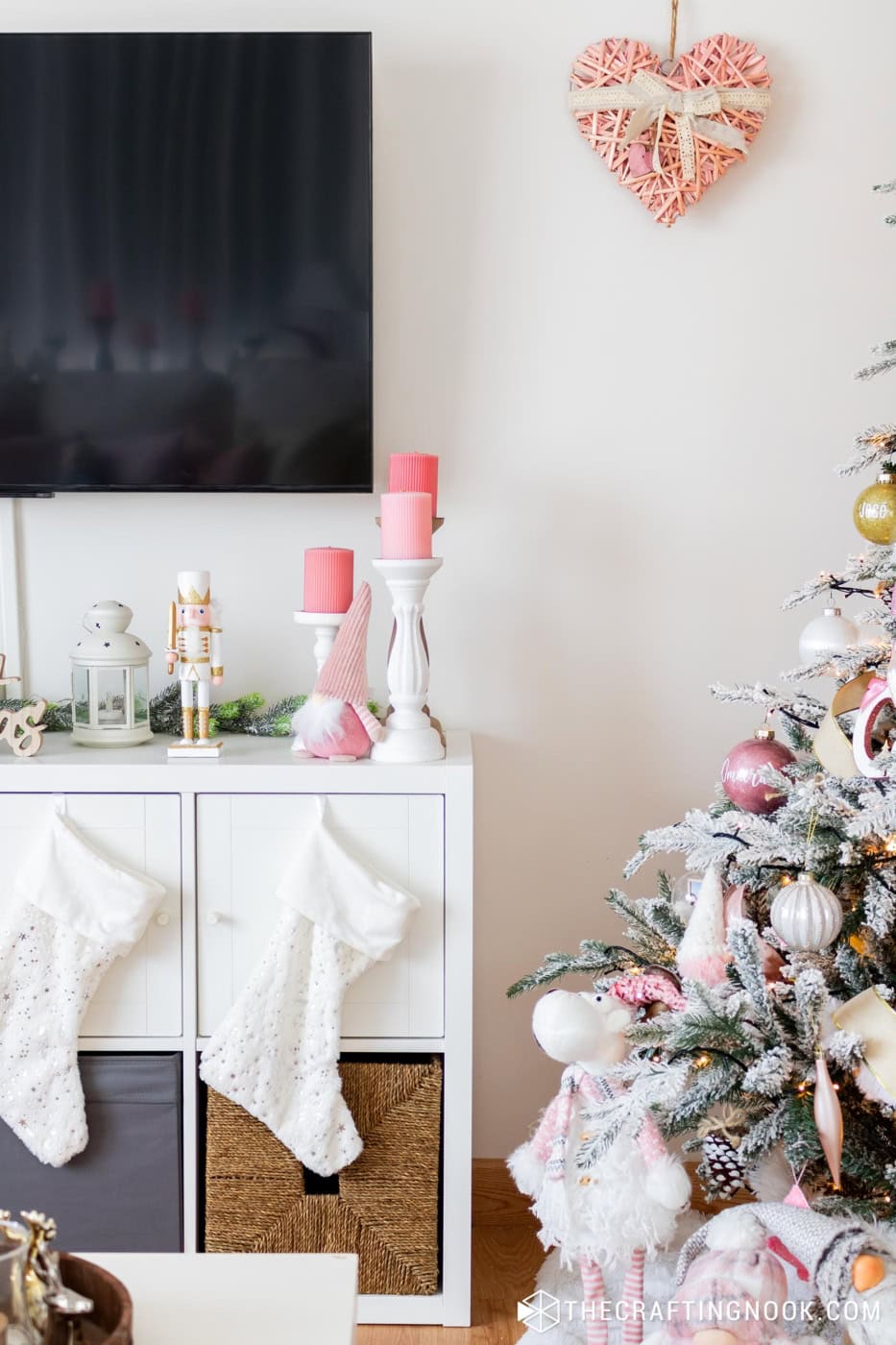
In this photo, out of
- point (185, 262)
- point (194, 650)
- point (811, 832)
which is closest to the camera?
point (811, 832)

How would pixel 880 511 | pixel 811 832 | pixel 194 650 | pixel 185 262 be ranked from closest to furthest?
1. pixel 811 832
2. pixel 880 511
3. pixel 194 650
4. pixel 185 262

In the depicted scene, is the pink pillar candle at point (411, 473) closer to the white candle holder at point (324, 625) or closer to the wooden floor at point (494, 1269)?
the white candle holder at point (324, 625)

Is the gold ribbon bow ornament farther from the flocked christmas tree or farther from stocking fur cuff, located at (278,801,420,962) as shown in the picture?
stocking fur cuff, located at (278,801,420,962)

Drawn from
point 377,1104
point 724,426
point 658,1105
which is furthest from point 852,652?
point 377,1104

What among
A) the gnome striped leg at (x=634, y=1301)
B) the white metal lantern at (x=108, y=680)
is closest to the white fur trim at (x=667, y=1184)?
the gnome striped leg at (x=634, y=1301)

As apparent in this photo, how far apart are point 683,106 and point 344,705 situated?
3.68ft

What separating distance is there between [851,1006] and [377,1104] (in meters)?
0.74


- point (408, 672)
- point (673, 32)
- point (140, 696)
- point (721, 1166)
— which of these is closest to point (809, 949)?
point (721, 1166)

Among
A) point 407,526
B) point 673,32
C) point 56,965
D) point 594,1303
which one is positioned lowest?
point 594,1303

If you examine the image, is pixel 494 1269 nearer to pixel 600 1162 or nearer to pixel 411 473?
pixel 600 1162

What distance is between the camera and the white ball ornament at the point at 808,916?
133cm

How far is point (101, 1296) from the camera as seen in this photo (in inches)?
37.2

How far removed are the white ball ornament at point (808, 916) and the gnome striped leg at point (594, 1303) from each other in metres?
0.55

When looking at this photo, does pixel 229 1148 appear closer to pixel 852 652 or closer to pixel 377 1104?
pixel 377 1104
